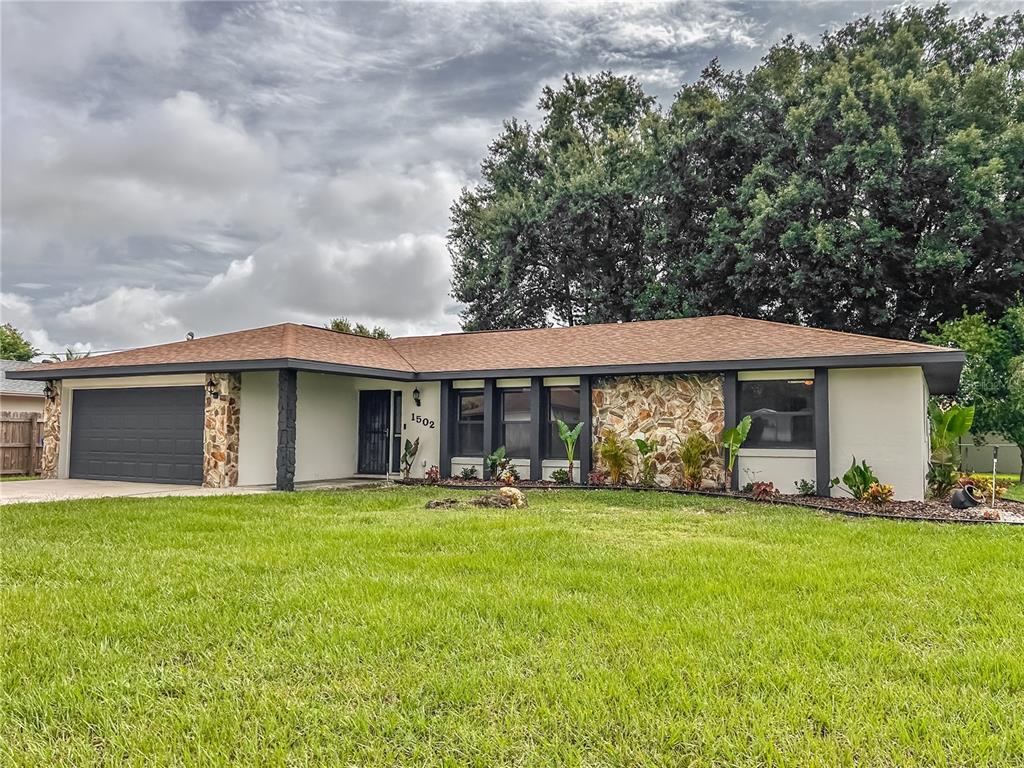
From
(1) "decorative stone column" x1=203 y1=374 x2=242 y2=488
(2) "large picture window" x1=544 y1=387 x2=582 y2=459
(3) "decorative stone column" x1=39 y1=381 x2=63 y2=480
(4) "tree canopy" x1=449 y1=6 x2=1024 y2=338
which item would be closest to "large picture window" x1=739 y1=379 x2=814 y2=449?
(2) "large picture window" x1=544 y1=387 x2=582 y2=459

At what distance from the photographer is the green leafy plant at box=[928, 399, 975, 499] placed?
1202 cm

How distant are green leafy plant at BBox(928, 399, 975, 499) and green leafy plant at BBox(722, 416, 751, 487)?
127 inches

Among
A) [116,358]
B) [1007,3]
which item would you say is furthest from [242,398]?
[1007,3]

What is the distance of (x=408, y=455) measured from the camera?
16094 millimetres

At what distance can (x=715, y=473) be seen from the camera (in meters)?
13.4

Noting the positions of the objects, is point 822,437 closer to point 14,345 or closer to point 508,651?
point 508,651

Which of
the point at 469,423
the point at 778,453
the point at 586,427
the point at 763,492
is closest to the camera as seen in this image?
the point at 763,492

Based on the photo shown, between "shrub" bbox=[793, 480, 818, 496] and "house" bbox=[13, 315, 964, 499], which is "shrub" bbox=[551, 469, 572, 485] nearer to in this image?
"house" bbox=[13, 315, 964, 499]

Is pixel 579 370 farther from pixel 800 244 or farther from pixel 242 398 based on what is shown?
pixel 800 244

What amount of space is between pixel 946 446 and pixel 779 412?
2971 mm

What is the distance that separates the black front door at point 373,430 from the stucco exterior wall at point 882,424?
9.73m

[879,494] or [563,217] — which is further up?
[563,217]

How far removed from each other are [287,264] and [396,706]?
18663 millimetres

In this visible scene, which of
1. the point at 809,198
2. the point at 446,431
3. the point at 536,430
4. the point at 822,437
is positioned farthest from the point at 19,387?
the point at 809,198
